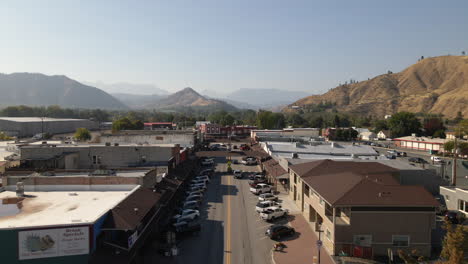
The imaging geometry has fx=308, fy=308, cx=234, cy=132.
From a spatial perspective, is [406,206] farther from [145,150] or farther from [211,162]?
[211,162]

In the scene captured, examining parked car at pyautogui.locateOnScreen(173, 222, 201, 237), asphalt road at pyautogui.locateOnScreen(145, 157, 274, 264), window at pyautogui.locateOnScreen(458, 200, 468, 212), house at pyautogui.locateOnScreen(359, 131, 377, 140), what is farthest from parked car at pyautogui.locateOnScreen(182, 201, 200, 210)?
house at pyautogui.locateOnScreen(359, 131, 377, 140)

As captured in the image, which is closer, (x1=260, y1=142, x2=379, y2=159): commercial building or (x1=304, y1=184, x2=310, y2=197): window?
(x1=304, y1=184, x2=310, y2=197): window

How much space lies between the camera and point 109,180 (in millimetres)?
24781

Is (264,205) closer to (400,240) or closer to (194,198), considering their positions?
(194,198)

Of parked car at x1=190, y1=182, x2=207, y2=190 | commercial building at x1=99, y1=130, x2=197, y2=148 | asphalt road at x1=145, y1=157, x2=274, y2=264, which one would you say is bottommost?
asphalt road at x1=145, y1=157, x2=274, y2=264

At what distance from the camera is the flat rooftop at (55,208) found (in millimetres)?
16597

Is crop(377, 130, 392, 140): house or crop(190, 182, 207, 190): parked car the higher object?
crop(377, 130, 392, 140): house

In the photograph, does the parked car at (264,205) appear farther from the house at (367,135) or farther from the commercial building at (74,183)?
the house at (367,135)

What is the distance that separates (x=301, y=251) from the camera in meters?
21.4

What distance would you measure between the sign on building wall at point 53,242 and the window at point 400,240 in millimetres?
18671

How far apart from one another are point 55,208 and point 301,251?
16.5m

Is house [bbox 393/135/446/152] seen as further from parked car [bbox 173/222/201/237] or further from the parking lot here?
parked car [bbox 173/222/201/237]

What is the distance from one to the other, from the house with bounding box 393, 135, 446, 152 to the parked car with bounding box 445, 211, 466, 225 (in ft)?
171

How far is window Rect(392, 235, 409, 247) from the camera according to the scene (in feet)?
66.5
